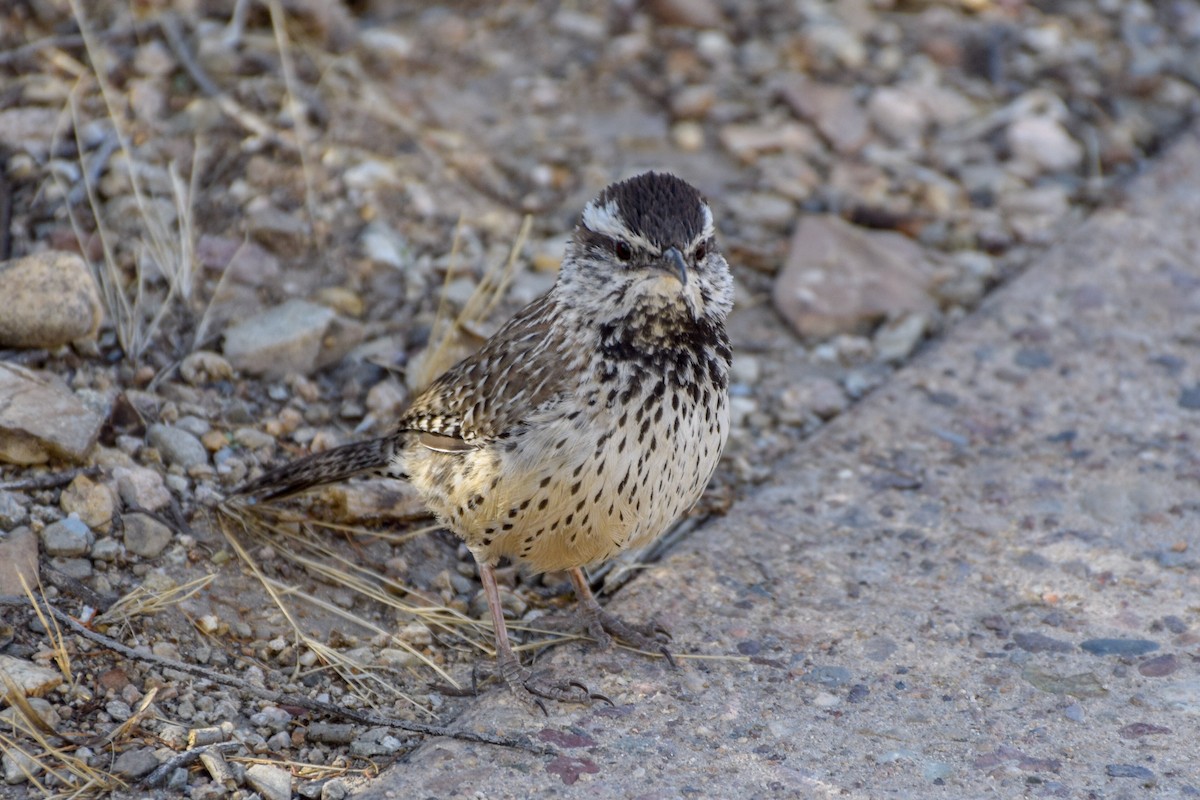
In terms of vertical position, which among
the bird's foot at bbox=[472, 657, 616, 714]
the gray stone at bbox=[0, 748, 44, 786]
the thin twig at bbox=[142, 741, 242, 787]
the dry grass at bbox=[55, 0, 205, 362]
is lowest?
the bird's foot at bbox=[472, 657, 616, 714]

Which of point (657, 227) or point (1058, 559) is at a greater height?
point (657, 227)

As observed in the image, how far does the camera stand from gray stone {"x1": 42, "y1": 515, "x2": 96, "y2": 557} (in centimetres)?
397

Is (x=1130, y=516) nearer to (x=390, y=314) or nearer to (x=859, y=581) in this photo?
(x=859, y=581)

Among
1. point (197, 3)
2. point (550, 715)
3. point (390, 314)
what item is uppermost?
point (197, 3)

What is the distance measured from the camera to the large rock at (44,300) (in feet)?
14.6

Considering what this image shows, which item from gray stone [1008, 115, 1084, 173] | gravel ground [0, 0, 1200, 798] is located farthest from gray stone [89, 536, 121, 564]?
gray stone [1008, 115, 1084, 173]

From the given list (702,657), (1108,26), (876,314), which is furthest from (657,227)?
(1108,26)

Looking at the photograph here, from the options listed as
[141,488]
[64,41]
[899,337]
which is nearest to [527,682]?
[141,488]

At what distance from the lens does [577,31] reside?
7590 mm

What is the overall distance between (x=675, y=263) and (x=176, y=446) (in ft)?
6.15

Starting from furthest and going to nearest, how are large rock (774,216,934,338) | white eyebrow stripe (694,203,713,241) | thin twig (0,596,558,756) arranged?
large rock (774,216,934,338), white eyebrow stripe (694,203,713,241), thin twig (0,596,558,756)

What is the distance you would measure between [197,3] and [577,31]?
2.13m

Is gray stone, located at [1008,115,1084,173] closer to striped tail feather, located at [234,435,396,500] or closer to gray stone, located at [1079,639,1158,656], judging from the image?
gray stone, located at [1079,639,1158,656]

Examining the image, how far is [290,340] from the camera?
5074 millimetres
